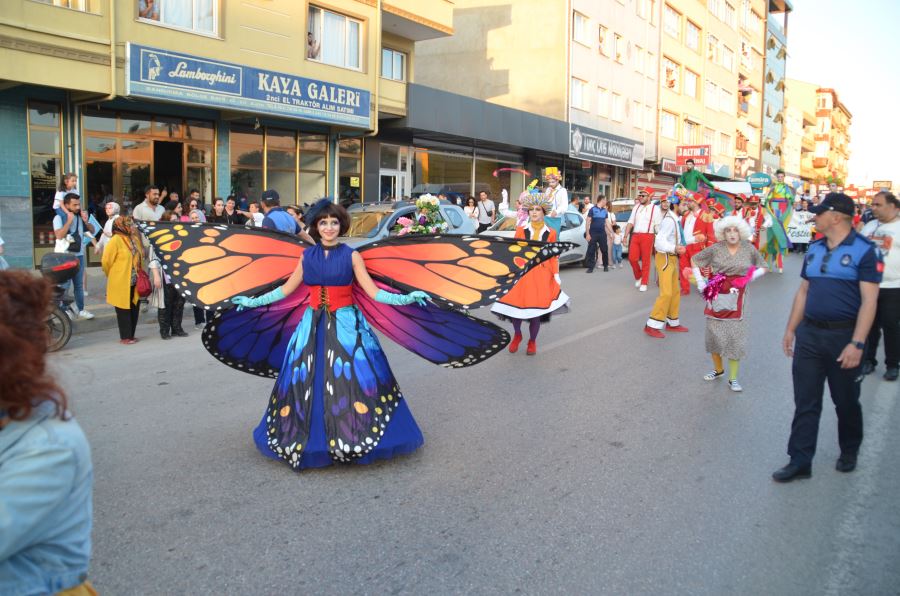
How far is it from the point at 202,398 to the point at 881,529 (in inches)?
203

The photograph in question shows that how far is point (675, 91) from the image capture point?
1757 inches

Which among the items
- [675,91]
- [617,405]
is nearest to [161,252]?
[617,405]

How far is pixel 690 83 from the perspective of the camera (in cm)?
4712

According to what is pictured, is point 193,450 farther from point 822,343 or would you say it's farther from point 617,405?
point 822,343

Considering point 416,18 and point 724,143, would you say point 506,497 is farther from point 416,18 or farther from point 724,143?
point 724,143

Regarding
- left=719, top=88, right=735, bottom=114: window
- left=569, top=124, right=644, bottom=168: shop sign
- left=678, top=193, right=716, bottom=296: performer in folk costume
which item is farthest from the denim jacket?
left=719, top=88, right=735, bottom=114: window

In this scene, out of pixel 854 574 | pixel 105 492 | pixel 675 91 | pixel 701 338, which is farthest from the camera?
pixel 675 91

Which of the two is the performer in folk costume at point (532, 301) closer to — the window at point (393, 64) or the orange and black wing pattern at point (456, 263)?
the orange and black wing pattern at point (456, 263)

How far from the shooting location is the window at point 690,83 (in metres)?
46.1

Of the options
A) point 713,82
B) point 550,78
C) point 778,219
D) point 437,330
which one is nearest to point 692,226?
point 778,219

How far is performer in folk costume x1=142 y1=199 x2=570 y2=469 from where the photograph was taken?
4.62 meters

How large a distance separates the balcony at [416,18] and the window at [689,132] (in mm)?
27400

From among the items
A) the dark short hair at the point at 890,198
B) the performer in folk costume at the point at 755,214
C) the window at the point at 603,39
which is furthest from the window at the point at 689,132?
the dark short hair at the point at 890,198

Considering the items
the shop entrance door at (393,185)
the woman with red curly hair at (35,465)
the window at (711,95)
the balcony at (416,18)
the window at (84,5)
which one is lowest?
the woman with red curly hair at (35,465)
